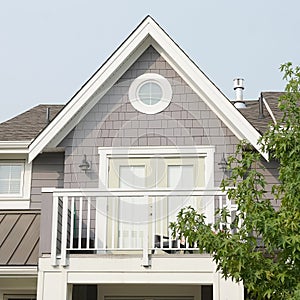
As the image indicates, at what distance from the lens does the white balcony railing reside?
10922mm

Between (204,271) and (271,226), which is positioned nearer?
(271,226)

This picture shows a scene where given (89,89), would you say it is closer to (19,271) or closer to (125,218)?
(125,218)

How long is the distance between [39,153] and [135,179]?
180 centimetres

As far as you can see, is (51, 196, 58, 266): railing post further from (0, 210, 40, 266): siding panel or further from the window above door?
the window above door

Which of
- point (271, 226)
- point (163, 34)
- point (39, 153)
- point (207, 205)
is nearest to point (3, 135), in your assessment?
point (39, 153)

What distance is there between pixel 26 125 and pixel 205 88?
4.37 metres

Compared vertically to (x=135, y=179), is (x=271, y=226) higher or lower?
lower

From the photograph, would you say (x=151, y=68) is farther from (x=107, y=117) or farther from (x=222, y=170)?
(x=222, y=170)

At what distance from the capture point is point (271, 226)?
7.82 meters

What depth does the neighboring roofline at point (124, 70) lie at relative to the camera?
1264 centimetres

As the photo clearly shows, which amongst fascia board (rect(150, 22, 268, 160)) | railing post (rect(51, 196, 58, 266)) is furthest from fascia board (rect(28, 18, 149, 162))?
railing post (rect(51, 196, 58, 266))

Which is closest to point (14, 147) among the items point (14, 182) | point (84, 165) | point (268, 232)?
point (14, 182)

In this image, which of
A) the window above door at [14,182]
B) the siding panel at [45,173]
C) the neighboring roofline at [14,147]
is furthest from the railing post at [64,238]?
the neighboring roofline at [14,147]

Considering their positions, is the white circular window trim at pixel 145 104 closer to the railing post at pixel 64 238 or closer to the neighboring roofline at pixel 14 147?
the neighboring roofline at pixel 14 147
